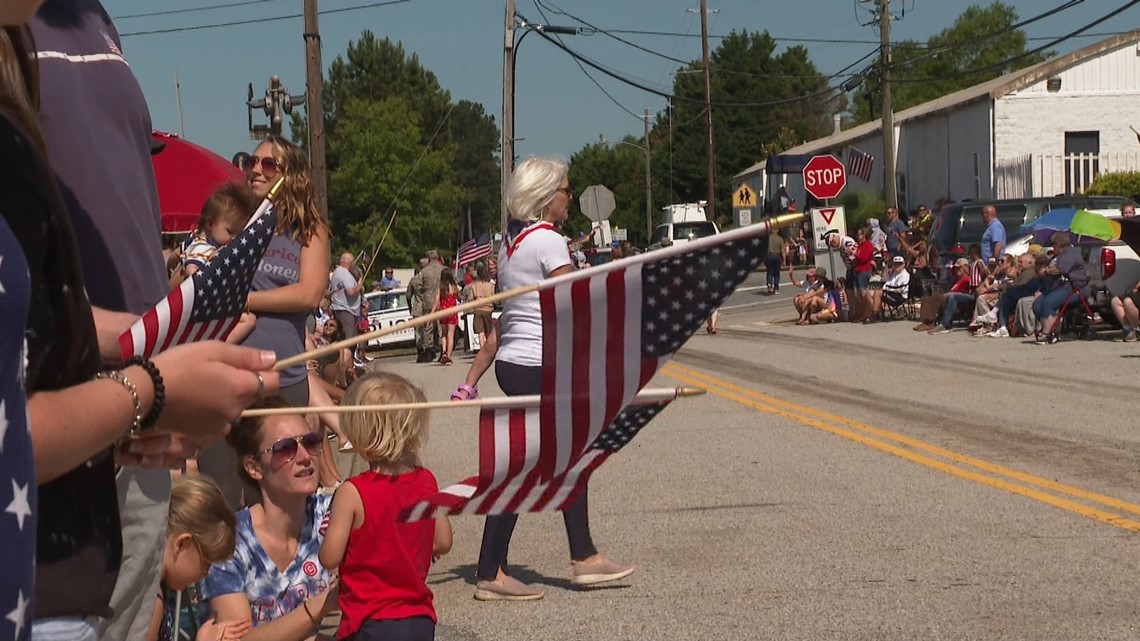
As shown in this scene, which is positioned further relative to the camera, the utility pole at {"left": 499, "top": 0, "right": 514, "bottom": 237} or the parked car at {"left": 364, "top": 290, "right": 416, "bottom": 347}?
the utility pole at {"left": 499, "top": 0, "right": 514, "bottom": 237}

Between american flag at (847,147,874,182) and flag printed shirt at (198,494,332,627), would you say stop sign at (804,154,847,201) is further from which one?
flag printed shirt at (198,494,332,627)

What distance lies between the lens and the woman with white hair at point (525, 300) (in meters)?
6.62

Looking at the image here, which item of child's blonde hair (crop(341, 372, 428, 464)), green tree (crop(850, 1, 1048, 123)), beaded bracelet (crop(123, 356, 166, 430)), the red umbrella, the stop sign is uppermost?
green tree (crop(850, 1, 1048, 123))

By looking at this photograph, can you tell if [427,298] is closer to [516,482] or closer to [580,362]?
[516,482]

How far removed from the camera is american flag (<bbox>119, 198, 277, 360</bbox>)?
8.63 feet

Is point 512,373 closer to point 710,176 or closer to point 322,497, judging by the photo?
point 322,497

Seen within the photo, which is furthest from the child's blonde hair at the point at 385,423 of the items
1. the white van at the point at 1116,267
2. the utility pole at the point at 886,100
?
the utility pole at the point at 886,100

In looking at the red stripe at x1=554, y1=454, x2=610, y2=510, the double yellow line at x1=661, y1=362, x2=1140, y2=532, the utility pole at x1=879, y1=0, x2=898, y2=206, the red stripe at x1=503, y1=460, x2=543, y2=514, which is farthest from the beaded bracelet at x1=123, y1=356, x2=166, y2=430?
the utility pole at x1=879, y1=0, x2=898, y2=206

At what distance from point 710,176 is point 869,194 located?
9.96 metres

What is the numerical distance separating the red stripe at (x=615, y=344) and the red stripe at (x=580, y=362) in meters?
0.03

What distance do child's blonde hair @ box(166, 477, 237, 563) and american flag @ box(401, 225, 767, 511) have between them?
147cm

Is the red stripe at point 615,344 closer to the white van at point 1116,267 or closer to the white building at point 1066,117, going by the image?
the white van at point 1116,267

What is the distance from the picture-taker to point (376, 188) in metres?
82.0

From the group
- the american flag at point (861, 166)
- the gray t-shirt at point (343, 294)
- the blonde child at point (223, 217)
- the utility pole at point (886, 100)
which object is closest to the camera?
the blonde child at point (223, 217)
